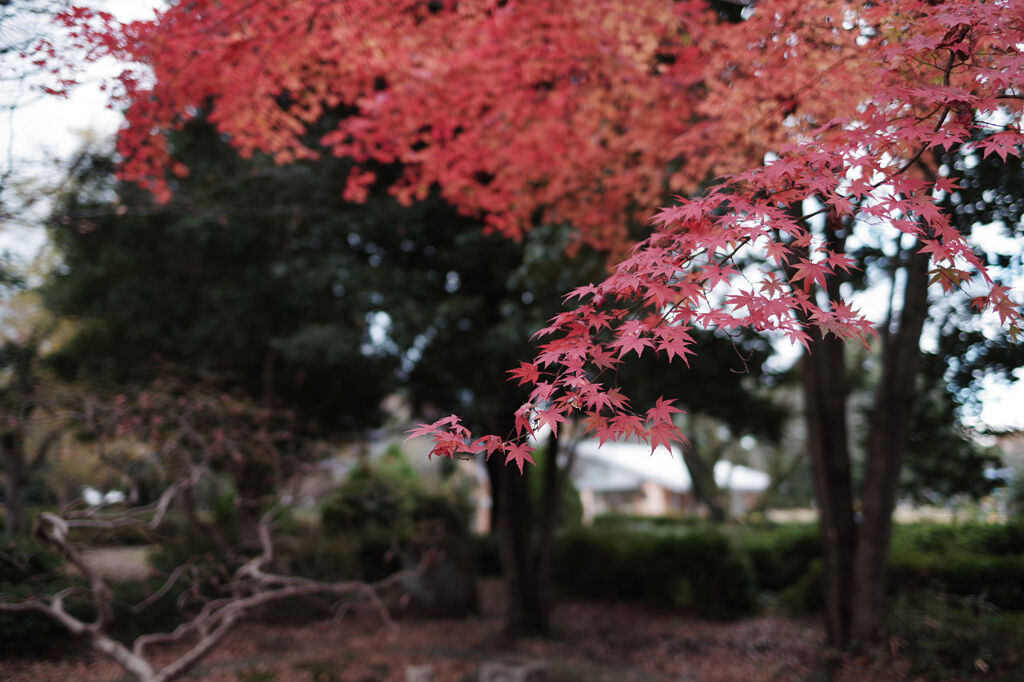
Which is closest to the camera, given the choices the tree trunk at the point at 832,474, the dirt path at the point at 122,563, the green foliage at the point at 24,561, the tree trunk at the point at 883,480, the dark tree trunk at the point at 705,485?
the green foliage at the point at 24,561

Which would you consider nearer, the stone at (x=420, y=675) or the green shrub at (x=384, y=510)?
the stone at (x=420, y=675)

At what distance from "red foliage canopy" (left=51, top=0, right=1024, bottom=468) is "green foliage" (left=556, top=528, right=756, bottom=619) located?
17.5ft

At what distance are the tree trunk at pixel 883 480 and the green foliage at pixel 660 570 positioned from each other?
11.4 ft

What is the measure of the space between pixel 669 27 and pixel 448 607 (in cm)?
755

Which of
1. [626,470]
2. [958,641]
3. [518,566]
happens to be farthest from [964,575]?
[626,470]

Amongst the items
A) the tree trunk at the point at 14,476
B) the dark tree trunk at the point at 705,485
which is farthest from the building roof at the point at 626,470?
the tree trunk at the point at 14,476

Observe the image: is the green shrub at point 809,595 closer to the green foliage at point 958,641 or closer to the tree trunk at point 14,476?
the green foliage at point 958,641

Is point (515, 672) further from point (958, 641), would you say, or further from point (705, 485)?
point (705, 485)

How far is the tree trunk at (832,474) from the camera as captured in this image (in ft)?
20.0

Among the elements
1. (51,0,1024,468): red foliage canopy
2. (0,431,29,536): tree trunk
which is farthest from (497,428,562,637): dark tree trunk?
(0,431,29,536): tree trunk

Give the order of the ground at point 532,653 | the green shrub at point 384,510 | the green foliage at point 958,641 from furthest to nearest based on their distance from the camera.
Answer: the green shrub at point 384,510 → the ground at point 532,653 → the green foliage at point 958,641

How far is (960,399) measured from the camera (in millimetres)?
5910

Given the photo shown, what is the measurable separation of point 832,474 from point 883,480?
466mm

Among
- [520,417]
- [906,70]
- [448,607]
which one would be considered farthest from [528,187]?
[448,607]
